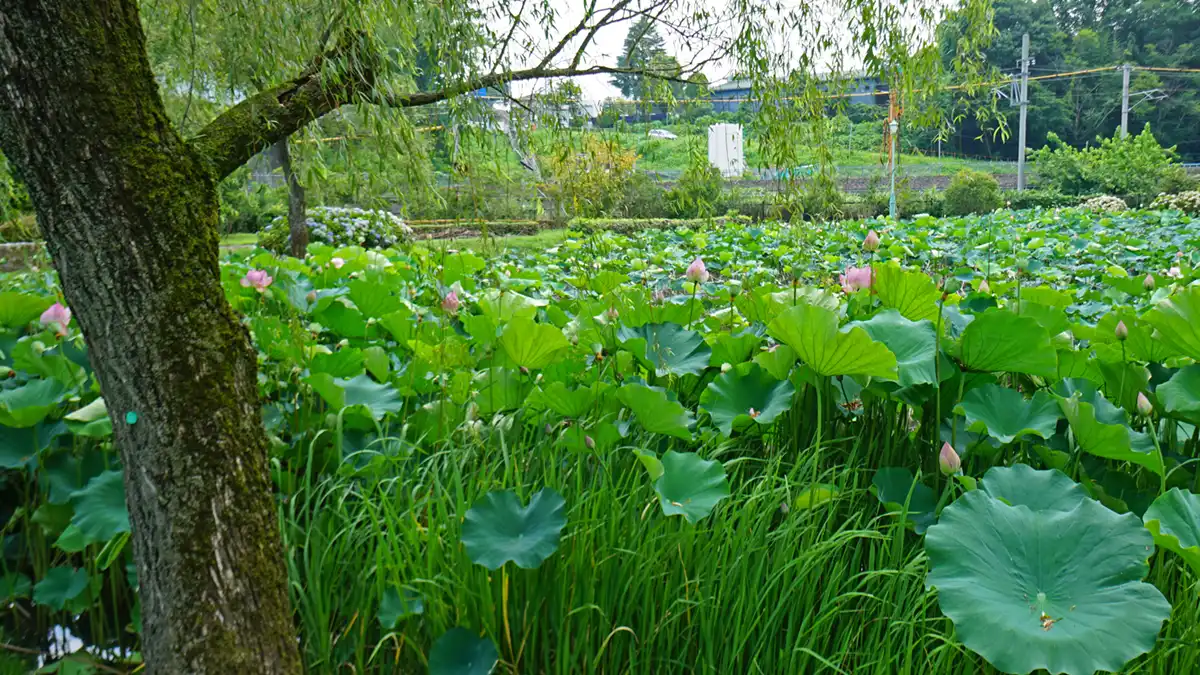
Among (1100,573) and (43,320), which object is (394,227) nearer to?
(43,320)

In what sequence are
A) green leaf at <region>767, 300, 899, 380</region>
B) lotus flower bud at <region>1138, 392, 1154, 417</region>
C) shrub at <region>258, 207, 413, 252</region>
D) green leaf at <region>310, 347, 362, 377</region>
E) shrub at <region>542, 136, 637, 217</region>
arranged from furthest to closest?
shrub at <region>258, 207, 413, 252</region>, shrub at <region>542, 136, 637, 217</region>, green leaf at <region>310, 347, 362, 377</region>, lotus flower bud at <region>1138, 392, 1154, 417</region>, green leaf at <region>767, 300, 899, 380</region>

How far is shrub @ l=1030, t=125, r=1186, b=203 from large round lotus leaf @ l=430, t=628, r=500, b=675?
22.1 meters

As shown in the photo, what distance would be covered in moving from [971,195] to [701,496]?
17.8m

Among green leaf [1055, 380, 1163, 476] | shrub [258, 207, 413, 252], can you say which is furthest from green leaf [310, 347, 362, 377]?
shrub [258, 207, 413, 252]

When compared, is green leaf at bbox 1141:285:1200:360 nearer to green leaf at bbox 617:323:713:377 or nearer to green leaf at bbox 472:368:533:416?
green leaf at bbox 617:323:713:377

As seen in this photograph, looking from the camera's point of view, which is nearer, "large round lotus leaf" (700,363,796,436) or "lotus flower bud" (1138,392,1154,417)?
"lotus flower bud" (1138,392,1154,417)

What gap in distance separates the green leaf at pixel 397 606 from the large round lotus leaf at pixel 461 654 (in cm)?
7

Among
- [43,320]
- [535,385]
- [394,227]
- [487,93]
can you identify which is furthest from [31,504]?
[394,227]

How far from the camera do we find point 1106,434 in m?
1.26

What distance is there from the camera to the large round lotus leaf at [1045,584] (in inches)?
34.8

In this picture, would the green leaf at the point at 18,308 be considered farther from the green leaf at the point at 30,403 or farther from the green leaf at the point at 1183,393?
the green leaf at the point at 1183,393

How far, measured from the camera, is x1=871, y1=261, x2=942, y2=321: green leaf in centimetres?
172

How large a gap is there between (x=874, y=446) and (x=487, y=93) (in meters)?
1.19

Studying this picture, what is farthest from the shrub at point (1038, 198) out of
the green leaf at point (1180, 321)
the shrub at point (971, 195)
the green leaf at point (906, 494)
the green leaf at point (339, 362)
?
the green leaf at point (339, 362)
